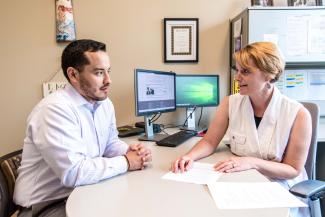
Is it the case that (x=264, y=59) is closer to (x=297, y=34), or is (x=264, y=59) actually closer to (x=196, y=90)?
(x=297, y=34)

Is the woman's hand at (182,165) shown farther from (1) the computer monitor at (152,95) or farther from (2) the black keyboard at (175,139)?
(1) the computer monitor at (152,95)

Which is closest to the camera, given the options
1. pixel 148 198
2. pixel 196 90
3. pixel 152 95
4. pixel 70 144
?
pixel 148 198

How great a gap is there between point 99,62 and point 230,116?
0.76 meters

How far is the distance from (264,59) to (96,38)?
1478mm

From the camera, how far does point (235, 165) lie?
4.26 feet

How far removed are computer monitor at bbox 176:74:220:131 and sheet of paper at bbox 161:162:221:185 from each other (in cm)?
109

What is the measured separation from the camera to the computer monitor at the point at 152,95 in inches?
75.5

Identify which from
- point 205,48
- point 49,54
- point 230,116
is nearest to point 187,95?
point 205,48

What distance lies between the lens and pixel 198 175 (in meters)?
1.23

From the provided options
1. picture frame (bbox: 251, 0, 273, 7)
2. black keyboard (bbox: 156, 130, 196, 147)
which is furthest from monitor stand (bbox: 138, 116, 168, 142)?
picture frame (bbox: 251, 0, 273, 7)

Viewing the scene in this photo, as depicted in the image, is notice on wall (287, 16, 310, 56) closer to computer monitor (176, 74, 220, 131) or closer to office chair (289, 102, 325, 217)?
computer monitor (176, 74, 220, 131)

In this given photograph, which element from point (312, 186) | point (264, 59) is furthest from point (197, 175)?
point (264, 59)

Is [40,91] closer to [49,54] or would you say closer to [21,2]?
[49,54]

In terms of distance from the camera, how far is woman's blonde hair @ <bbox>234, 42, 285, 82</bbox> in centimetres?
149
